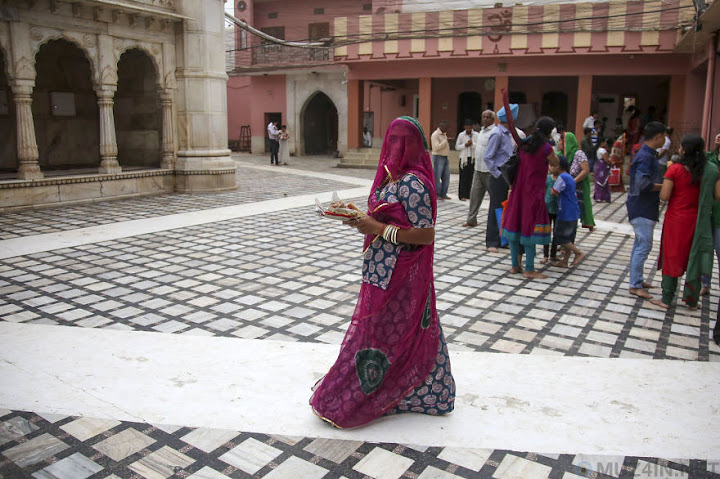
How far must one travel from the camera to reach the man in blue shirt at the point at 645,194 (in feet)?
17.0

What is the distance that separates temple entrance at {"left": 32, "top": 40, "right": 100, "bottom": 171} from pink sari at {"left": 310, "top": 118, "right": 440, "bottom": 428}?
11381 millimetres

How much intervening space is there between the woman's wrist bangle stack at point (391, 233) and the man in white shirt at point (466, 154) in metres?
8.10

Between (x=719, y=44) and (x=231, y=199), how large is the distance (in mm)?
10572

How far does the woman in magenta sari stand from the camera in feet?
9.77

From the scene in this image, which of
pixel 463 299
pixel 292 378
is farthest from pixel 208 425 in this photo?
pixel 463 299

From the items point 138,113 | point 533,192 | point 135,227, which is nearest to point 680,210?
point 533,192

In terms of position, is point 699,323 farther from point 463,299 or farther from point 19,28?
point 19,28

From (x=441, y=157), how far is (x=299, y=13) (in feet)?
56.7

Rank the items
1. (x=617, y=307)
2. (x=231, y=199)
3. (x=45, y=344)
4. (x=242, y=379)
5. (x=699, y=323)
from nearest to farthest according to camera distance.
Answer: (x=242, y=379)
(x=45, y=344)
(x=699, y=323)
(x=617, y=307)
(x=231, y=199)

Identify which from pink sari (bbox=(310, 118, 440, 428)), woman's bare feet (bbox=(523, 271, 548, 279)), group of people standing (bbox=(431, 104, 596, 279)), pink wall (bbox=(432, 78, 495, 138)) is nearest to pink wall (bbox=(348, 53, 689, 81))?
pink wall (bbox=(432, 78, 495, 138))

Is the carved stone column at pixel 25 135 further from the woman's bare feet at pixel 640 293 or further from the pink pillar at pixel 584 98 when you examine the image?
the pink pillar at pixel 584 98

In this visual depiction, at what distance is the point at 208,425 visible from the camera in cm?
312

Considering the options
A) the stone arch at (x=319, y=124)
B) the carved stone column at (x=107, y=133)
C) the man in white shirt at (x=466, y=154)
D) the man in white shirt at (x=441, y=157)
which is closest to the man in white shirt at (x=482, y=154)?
the man in white shirt at (x=466, y=154)

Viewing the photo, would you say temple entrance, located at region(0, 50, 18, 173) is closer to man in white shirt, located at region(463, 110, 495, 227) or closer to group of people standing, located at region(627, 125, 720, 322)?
man in white shirt, located at region(463, 110, 495, 227)
